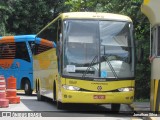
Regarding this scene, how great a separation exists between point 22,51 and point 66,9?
15.5 meters

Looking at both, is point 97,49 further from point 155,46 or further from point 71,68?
point 155,46

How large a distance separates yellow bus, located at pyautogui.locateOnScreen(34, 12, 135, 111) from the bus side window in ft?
32.1

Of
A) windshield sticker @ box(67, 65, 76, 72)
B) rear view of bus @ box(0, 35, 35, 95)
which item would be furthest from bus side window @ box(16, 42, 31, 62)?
windshield sticker @ box(67, 65, 76, 72)

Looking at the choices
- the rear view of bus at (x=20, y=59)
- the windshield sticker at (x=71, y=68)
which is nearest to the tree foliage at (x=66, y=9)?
the rear view of bus at (x=20, y=59)

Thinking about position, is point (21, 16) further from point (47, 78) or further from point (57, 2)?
point (47, 78)

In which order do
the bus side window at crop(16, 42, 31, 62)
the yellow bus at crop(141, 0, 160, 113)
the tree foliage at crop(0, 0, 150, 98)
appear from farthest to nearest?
1. the bus side window at crop(16, 42, 31, 62)
2. the tree foliage at crop(0, 0, 150, 98)
3. the yellow bus at crop(141, 0, 160, 113)

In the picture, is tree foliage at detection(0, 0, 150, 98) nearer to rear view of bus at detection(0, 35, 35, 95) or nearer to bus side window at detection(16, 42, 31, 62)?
rear view of bus at detection(0, 35, 35, 95)

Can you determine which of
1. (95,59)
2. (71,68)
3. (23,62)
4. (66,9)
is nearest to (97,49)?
(95,59)

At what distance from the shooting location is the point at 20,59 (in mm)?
24875

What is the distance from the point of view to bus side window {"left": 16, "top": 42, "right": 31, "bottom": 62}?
24.8 meters

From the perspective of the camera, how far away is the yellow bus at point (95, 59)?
13992 mm

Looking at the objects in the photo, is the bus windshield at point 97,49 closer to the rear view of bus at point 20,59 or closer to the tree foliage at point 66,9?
the tree foliage at point 66,9

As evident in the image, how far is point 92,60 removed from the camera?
14242mm

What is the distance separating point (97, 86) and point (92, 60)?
861 mm
